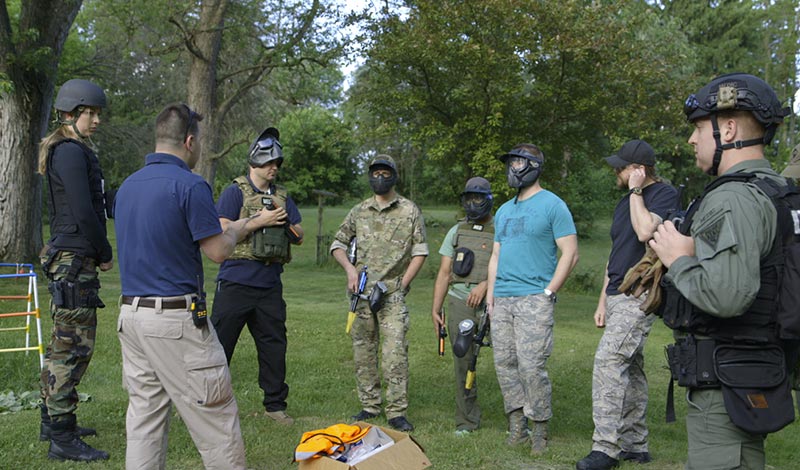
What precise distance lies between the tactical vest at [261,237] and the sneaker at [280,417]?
1327 millimetres

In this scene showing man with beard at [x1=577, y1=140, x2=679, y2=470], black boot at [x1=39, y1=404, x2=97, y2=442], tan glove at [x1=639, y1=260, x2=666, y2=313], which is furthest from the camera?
man with beard at [x1=577, y1=140, x2=679, y2=470]

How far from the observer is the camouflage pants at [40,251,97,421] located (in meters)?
4.88

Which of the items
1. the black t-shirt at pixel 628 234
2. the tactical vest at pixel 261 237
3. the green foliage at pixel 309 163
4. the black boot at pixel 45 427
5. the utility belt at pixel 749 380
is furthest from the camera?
the green foliage at pixel 309 163

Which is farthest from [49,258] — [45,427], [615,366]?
[615,366]

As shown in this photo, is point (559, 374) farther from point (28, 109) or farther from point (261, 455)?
point (28, 109)

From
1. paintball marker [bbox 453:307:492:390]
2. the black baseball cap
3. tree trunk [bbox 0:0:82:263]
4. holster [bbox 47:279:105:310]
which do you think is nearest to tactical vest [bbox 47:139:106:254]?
holster [bbox 47:279:105:310]

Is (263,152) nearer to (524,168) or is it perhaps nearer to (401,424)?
(524,168)

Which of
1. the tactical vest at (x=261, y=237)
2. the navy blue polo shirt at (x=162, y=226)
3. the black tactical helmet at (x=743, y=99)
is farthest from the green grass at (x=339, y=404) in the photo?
the black tactical helmet at (x=743, y=99)

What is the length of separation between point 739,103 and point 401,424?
4.11 metres

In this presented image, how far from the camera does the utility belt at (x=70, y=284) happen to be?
4844 mm

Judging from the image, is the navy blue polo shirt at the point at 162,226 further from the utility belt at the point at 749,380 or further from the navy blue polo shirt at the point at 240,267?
the utility belt at the point at 749,380

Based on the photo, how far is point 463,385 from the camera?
621 centimetres

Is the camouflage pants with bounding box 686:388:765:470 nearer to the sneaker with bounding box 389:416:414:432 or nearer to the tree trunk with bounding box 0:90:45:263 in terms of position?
the sneaker with bounding box 389:416:414:432

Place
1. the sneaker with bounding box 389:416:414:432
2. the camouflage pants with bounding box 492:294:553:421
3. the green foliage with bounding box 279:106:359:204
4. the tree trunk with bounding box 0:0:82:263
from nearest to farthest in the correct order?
1. the camouflage pants with bounding box 492:294:553:421
2. the sneaker with bounding box 389:416:414:432
3. the tree trunk with bounding box 0:0:82:263
4. the green foliage with bounding box 279:106:359:204
